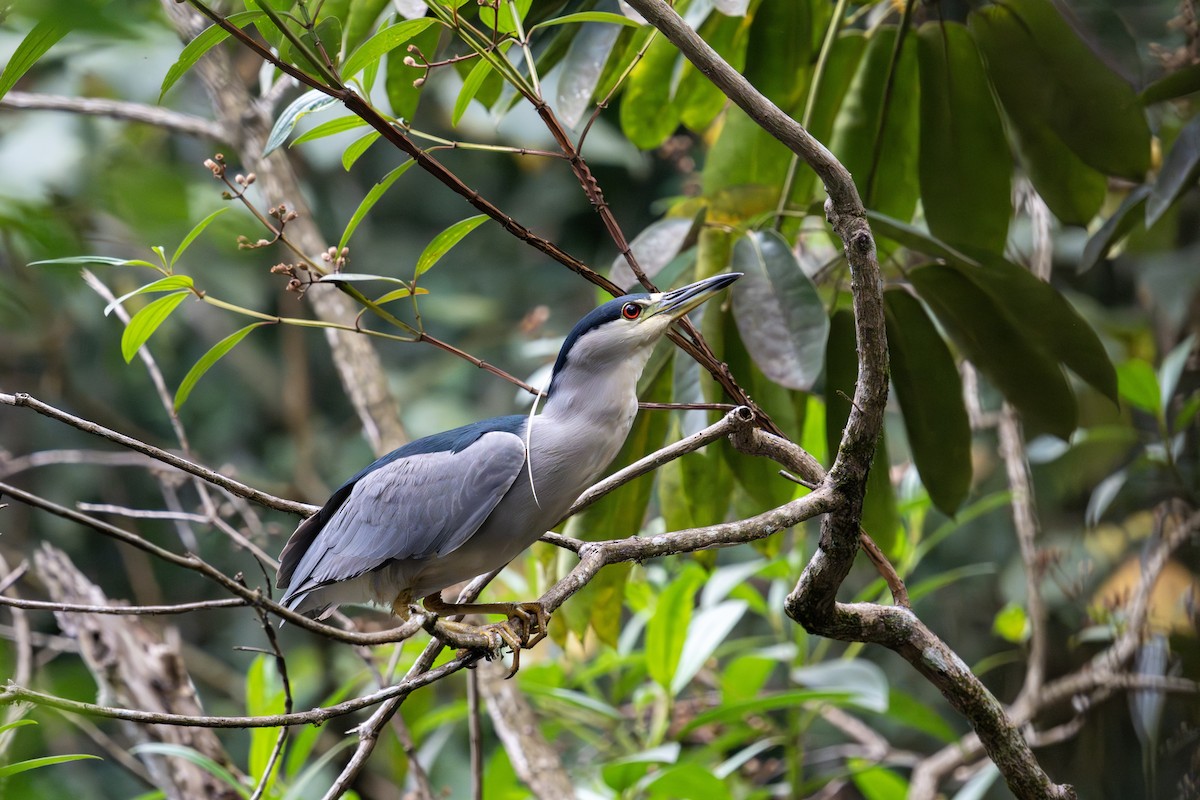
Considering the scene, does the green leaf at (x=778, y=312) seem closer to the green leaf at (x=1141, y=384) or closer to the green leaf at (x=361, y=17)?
the green leaf at (x=361, y=17)

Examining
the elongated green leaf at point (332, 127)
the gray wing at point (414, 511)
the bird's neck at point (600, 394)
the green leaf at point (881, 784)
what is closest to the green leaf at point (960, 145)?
the bird's neck at point (600, 394)

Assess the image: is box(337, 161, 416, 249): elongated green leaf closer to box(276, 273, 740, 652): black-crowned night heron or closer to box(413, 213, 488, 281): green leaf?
→ box(413, 213, 488, 281): green leaf

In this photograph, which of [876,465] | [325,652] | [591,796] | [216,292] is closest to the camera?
[876,465]

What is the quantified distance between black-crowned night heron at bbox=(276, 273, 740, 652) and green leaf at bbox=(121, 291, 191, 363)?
0.44 meters

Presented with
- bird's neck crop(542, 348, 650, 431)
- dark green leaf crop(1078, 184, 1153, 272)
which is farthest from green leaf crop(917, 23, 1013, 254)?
bird's neck crop(542, 348, 650, 431)

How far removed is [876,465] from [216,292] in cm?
325

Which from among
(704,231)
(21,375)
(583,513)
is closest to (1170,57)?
(704,231)

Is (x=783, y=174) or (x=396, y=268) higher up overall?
(x=783, y=174)

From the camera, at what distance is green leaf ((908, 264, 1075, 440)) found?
1.82 meters

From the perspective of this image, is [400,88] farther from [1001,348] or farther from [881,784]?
[881,784]

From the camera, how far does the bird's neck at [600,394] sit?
1.62 metres

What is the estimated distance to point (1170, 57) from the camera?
2424mm

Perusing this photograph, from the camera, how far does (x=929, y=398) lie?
1.90 m

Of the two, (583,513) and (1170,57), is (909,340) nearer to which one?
(583,513)
